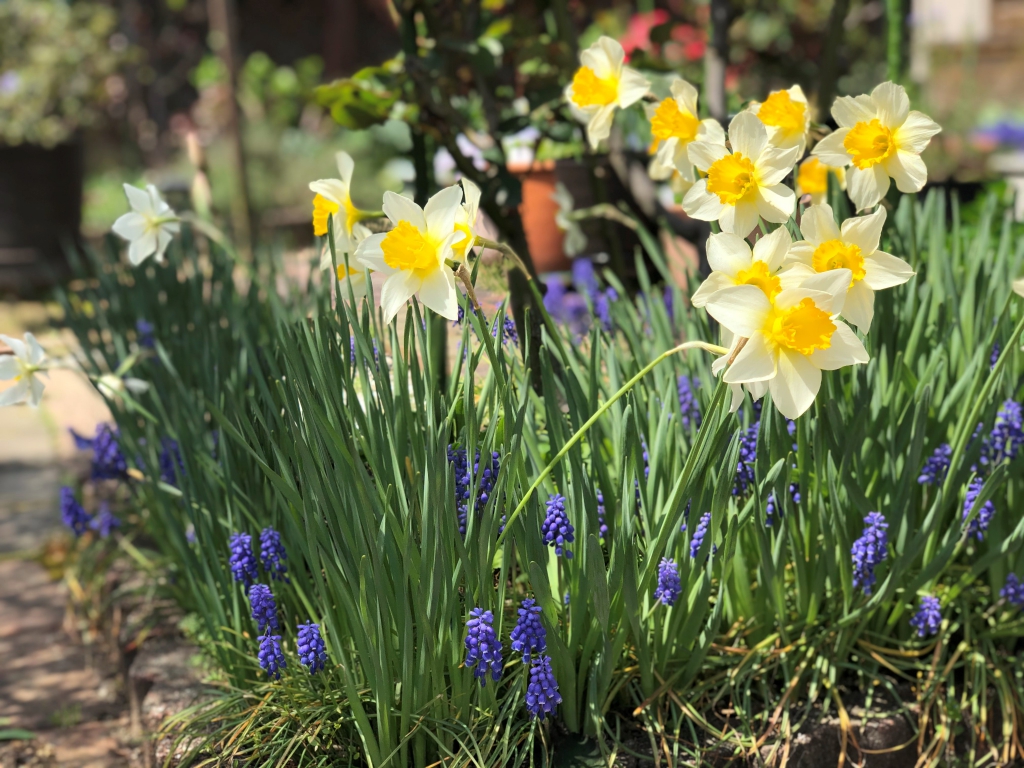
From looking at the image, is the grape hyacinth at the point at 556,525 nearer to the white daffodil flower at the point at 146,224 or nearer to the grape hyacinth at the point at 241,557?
the grape hyacinth at the point at 241,557

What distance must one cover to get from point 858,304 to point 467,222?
474 millimetres

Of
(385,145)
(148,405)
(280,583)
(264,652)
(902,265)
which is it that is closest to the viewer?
(902,265)

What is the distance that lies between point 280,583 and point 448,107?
1.23 metres

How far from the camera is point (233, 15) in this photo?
5137mm

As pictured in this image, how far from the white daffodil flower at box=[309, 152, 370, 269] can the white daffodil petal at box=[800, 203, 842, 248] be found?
576 mm

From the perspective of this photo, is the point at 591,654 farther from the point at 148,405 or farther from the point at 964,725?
the point at 148,405

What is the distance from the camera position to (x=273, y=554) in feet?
4.55

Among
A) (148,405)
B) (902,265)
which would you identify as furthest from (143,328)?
(902,265)

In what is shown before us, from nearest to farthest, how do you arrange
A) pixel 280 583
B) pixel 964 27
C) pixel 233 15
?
pixel 280 583 < pixel 233 15 < pixel 964 27

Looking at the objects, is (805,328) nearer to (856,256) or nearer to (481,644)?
(856,256)

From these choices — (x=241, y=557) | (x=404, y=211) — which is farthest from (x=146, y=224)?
(x=404, y=211)

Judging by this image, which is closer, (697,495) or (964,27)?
(697,495)

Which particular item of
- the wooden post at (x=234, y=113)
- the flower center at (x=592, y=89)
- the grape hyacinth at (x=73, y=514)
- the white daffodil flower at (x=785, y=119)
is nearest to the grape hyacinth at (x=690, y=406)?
the white daffodil flower at (x=785, y=119)

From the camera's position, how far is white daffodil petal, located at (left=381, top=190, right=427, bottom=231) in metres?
1.12
